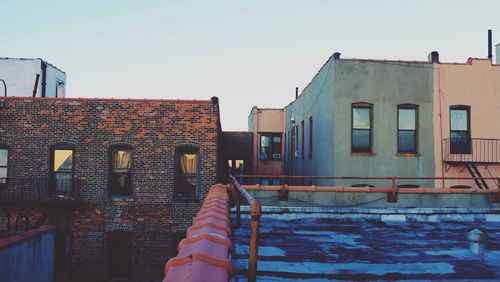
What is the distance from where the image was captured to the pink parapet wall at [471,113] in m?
18.3

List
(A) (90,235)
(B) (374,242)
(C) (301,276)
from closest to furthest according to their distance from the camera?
(C) (301,276) → (B) (374,242) → (A) (90,235)

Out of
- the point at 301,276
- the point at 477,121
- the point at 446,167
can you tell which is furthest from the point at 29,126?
the point at 477,121

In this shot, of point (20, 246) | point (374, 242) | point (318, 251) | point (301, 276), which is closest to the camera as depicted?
point (301, 276)

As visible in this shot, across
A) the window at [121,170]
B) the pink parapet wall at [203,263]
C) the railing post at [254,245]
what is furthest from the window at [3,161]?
the railing post at [254,245]

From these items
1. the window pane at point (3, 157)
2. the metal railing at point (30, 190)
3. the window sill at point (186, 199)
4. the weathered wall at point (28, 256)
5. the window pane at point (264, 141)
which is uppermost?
the window pane at point (264, 141)

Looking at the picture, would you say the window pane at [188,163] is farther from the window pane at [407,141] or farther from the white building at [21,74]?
the white building at [21,74]

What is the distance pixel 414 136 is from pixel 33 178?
16.6 meters

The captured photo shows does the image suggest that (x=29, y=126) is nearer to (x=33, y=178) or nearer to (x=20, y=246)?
(x=33, y=178)

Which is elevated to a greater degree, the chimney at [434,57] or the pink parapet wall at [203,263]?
the chimney at [434,57]

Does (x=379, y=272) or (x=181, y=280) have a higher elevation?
(x=181, y=280)

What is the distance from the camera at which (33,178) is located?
58.4 feet

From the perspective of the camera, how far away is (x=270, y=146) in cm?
3484

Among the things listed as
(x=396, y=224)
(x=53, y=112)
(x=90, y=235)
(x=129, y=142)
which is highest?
(x=53, y=112)

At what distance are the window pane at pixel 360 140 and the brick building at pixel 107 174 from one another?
19.9 ft
